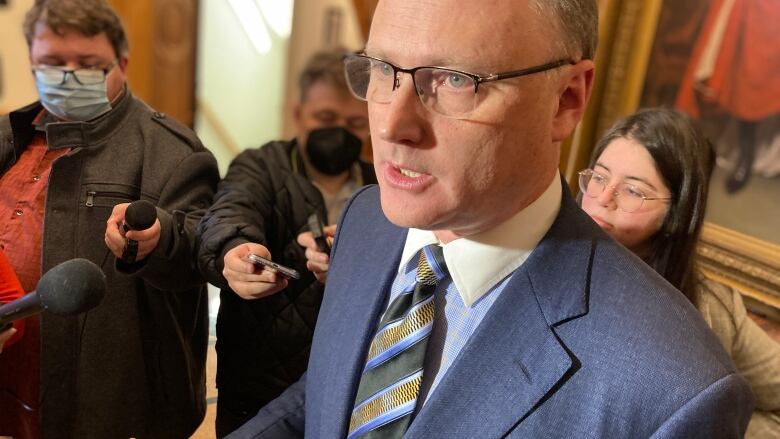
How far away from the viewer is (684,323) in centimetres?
84

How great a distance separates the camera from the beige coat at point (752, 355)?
5.32 ft

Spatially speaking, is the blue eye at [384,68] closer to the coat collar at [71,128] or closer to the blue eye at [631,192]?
the blue eye at [631,192]

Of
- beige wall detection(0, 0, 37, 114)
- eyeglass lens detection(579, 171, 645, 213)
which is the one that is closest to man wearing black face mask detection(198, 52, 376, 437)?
eyeglass lens detection(579, 171, 645, 213)

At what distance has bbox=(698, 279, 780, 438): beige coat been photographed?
162cm

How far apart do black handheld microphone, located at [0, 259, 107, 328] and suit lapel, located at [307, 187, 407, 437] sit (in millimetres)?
398

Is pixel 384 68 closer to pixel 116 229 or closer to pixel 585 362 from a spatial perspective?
pixel 585 362

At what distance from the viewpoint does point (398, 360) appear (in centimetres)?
99

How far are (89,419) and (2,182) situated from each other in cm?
66

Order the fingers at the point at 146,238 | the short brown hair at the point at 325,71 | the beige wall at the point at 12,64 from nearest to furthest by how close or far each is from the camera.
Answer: the fingers at the point at 146,238 < the short brown hair at the point at 325,71 < the beige wall at the point at 12,64

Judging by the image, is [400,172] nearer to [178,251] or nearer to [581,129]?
[178,251]

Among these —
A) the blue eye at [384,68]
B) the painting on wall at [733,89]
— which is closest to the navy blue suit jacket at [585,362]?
the blue eye at [384,68]

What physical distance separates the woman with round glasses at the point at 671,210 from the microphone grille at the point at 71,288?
1.11 meters

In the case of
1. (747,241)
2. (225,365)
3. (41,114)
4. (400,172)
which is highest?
(400,172)

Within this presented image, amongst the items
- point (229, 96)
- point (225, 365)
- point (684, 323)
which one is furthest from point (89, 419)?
point (229, 96)
